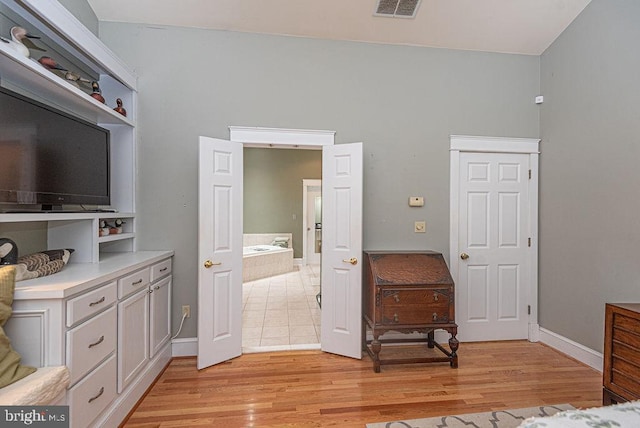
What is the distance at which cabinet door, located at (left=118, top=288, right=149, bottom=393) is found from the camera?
6.51 ft

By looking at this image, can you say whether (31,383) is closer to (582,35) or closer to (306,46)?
(306,46)

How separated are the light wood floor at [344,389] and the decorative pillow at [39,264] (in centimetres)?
113

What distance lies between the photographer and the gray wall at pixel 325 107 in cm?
289

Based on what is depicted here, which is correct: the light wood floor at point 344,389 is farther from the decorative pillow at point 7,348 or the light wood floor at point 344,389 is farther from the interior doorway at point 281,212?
the interior doorway at point 281,212

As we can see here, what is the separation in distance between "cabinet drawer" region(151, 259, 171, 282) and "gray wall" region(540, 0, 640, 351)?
154 inches

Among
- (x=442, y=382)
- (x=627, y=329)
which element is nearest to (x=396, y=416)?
(x=442, y=382)

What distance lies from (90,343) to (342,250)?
1.99 metres

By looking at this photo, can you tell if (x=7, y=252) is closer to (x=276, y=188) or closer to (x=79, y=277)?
(x=79, y=277)

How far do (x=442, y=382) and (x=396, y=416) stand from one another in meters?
0.66

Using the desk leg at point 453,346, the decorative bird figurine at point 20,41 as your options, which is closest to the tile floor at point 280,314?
the desk leg at point 453,346

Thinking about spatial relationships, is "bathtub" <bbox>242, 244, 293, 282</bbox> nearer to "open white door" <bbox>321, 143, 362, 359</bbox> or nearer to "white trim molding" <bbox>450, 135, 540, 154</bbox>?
"open white door" <bbox>321, 143, 362, 359</bbox>

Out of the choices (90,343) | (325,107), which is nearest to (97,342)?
(90,343)

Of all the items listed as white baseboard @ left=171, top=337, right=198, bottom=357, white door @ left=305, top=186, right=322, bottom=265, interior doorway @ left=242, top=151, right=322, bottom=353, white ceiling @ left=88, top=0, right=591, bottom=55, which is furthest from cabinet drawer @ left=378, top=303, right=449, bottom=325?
white door @ left=305, top=186, right=322, bottom=265

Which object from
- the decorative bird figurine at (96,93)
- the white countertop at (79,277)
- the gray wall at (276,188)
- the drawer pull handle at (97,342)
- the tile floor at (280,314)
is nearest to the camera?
the white countertop at (79,277)
